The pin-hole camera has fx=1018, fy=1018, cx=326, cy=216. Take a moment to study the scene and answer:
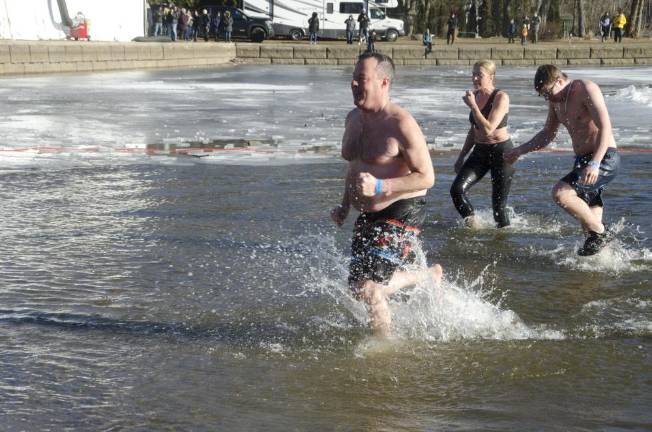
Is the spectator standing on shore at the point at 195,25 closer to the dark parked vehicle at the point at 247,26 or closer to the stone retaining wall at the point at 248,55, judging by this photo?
the dark parked vehicle at the point at 247,26

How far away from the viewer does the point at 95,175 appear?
11.1 metres

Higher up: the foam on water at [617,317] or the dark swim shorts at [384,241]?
the dark swim shorts at [384,241]

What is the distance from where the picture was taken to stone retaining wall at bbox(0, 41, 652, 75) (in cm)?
2948

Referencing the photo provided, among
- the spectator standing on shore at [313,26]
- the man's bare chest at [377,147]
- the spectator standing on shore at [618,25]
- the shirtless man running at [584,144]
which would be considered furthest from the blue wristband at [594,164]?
the spectator standing on shore at [618,25]

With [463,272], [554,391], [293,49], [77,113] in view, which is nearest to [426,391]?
[554,391]

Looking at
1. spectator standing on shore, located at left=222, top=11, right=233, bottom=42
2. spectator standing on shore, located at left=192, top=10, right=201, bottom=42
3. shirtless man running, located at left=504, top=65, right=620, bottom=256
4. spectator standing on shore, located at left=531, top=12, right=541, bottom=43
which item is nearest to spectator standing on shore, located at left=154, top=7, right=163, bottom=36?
spectator standing on shore, located at left=192, top=10, right=201, bottom=42

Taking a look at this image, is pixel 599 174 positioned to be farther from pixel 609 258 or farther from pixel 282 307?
pixel 282 307

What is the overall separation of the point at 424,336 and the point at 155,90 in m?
20.1

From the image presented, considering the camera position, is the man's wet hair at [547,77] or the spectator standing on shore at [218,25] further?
the spectator standing on shore at [218,25]

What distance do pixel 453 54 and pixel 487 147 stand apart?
35.7m

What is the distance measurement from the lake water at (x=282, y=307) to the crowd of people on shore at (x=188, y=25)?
113ft

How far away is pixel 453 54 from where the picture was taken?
43.4m

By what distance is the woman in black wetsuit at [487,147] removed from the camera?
27.0ft

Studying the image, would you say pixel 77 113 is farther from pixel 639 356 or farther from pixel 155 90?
pixel 639 356
